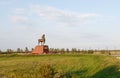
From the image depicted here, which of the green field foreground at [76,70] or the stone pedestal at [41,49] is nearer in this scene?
the green field foreground at [76,70]

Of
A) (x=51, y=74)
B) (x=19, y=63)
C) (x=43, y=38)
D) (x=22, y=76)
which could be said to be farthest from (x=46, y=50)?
(x=51, y=74)

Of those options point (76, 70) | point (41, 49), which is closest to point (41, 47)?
point (41, 49)

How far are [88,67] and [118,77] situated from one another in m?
11.7

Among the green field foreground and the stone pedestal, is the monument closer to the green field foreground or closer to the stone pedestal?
the stone pedestal

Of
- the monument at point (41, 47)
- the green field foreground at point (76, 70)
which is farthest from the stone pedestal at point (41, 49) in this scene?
Answer: the green field foreground at point (76, 70)

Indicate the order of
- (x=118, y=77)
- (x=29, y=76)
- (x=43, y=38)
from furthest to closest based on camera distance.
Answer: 1. (x=43, y=38)
2. (x=29, y=76)
3. (x=118, y=77)

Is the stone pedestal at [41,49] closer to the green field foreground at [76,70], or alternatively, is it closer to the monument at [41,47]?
the monument at [41,47]

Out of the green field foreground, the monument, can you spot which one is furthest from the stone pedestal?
the green field foreground

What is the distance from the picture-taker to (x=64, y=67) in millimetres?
46500

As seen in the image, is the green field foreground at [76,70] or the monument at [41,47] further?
the monument at [41,47]

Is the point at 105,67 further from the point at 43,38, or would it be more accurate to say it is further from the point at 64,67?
the point at 43,38

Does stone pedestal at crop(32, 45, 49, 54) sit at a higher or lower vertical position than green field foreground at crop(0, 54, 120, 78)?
higher

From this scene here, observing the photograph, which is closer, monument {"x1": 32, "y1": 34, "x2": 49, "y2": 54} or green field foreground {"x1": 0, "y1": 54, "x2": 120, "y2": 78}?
green field foreground {"x1": 0, "y1": 54, "x2": 120, "y2": 78}

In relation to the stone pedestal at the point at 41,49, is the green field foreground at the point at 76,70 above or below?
below
